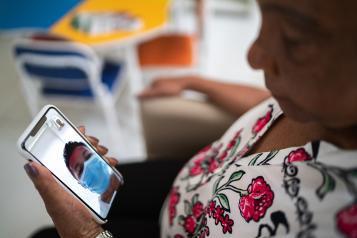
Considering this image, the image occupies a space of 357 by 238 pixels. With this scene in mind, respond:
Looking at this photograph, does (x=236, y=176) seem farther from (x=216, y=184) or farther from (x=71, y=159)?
(x=71, y=159)

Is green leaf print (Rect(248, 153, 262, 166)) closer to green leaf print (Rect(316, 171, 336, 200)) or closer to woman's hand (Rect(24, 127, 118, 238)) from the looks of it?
green leaf print (Rect(316, 171, 336, 200))

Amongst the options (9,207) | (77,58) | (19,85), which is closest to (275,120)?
(9,207)

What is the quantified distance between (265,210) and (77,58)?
1.07 metres

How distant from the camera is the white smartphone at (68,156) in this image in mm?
495

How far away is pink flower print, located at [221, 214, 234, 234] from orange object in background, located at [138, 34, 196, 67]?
1.25 m

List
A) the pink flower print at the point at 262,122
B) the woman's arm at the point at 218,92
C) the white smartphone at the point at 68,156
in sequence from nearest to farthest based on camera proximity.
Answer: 1. the white smartphone at the point at 68,156
2. the pink flower print at the point at 262,122
3. the woman's arm at the point at 218,92

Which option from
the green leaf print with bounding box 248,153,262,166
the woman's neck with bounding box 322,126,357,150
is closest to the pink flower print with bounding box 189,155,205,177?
the green leaf print with bounding box 248,153,262,166

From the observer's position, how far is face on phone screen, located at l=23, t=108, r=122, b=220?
0.50 metres

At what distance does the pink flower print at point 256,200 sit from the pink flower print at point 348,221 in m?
0.12

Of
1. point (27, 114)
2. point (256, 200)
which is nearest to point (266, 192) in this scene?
point (256, 200)

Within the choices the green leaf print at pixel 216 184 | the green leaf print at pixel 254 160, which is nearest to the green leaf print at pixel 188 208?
the green leaf print at pixel 216 184

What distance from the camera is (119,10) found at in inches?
69.1

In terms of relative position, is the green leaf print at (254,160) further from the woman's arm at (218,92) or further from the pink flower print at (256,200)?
the woman's arm at (218,92)

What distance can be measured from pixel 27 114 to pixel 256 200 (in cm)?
50
